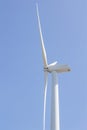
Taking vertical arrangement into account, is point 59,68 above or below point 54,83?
above

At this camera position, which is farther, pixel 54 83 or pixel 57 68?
pixel 57 68

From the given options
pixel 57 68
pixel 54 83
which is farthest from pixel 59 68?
pixel 54 83

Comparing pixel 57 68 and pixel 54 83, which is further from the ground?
pixel 57 68

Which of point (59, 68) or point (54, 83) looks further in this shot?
point (59, 68)

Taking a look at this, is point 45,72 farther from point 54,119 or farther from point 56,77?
point 54,119

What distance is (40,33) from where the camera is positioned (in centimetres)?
3691

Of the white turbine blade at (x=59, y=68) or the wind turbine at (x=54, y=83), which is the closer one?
the wind turbine at (x=54, y=83)

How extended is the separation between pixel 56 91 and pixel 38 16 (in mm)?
10131

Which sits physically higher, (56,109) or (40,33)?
(40,33)

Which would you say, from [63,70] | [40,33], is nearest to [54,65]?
[63,70]

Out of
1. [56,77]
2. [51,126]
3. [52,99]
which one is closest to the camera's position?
[51,126]

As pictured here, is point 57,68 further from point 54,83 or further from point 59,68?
point 54,83

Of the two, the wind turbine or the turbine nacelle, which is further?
the turbine nacelle

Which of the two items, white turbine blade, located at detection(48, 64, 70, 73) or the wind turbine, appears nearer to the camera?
the wind turbine
